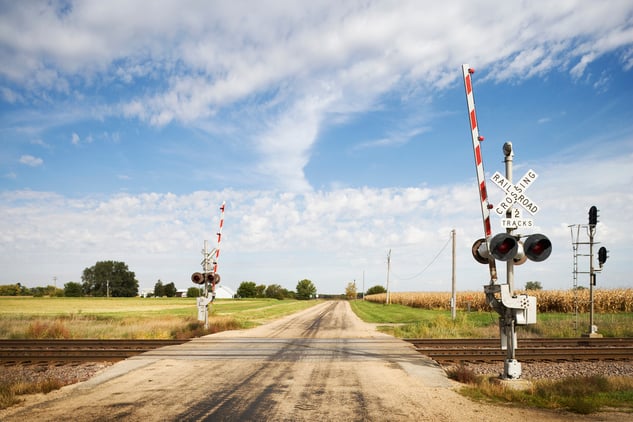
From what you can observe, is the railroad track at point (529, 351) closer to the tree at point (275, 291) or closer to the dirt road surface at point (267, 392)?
the dirt road surface at point (267, 392)

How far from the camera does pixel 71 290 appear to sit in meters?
136

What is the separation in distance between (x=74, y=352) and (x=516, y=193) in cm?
1379

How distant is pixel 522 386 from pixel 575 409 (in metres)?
1.44

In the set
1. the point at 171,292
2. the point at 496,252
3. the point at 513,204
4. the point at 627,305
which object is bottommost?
the point at 171,292

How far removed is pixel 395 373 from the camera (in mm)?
10133

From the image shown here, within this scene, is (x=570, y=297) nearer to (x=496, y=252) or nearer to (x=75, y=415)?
(x=496, y=252)

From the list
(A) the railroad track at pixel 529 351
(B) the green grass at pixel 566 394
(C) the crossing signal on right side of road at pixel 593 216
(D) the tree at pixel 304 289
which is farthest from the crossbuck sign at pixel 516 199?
(D) the tree at pixel 304 289

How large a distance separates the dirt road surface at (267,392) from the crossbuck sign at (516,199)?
342cm

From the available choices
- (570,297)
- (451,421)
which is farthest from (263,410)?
(570,297)

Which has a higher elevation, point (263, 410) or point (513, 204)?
point (513, 204)

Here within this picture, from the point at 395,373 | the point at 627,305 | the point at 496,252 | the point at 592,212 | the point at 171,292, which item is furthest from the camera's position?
the point at 171,292

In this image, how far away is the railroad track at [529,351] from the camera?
12.6 meters

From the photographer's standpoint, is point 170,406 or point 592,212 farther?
point 592,212

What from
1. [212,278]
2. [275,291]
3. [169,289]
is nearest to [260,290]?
[275,291]
